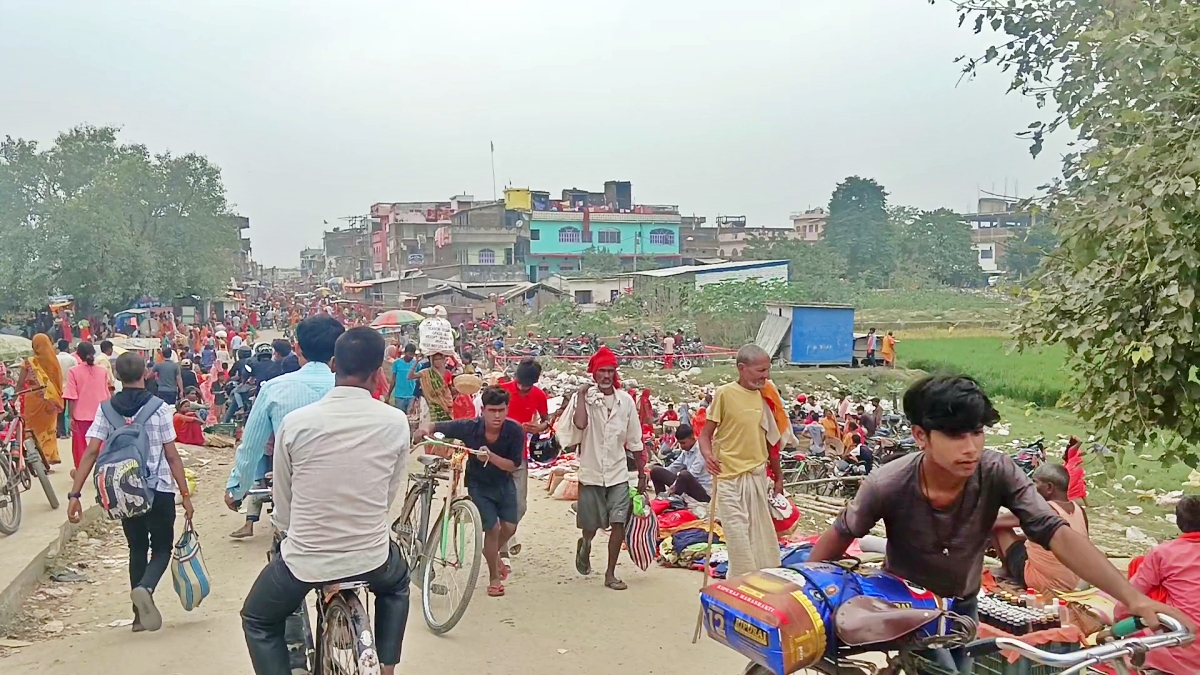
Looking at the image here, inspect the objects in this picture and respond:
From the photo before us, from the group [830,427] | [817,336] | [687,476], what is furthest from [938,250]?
[687,476]

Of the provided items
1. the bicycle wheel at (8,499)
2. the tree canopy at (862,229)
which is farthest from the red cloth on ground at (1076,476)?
the tree canopy at (862,229)

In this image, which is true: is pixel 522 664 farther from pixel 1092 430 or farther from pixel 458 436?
pixel 1092 430

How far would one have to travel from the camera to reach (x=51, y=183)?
36.7 meters

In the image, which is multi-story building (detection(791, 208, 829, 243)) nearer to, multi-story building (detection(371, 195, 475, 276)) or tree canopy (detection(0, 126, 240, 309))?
multi-story building (detection(371, 195, 475, 276))

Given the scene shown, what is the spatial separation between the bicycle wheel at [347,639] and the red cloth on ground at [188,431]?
1128 centimetres

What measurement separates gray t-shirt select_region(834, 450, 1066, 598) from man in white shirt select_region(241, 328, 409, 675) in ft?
5.60

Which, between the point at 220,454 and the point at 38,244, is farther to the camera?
the point at 38,244

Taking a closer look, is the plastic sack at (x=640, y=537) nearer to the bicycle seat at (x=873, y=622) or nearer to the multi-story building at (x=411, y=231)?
the bicycle seat at (x=873, y=622)

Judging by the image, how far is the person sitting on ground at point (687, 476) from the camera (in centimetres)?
923

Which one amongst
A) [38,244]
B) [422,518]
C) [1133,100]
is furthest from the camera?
[38,244]

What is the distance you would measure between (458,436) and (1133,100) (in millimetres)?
4248

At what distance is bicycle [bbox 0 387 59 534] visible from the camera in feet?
26.1

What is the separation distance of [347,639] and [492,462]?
2.43 metres

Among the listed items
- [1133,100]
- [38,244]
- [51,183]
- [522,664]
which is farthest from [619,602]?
[51,183]
